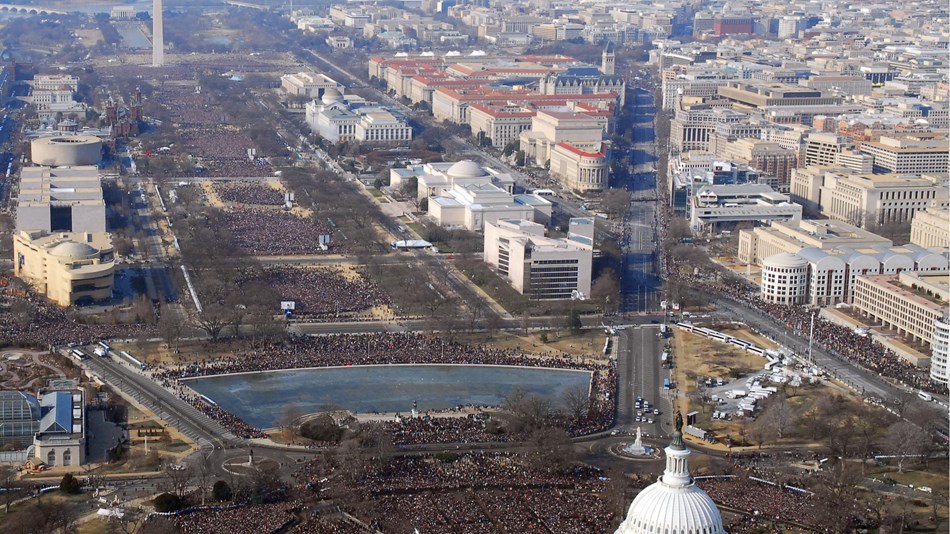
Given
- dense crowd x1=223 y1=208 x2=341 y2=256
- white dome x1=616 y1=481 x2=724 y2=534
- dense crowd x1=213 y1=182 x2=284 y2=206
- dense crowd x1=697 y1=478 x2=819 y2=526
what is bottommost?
dense crowd x1=697 y1=478 x2=819 y2=526

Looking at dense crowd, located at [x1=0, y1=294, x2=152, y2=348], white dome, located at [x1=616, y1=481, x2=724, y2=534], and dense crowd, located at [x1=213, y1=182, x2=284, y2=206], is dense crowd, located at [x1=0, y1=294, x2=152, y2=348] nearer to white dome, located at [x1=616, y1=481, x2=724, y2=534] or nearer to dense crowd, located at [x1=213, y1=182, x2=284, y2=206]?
dense crowd, located at [x1=213, y1=182, x2=284, y2=206]

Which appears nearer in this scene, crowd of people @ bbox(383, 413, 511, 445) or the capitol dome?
the capitol dome

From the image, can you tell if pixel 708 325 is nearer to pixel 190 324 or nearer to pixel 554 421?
pixel 554 421

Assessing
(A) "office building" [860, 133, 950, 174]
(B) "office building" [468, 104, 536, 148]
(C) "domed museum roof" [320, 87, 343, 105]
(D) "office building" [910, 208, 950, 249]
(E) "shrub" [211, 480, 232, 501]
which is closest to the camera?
(E) "shrub" [211, 480, 232, 501]

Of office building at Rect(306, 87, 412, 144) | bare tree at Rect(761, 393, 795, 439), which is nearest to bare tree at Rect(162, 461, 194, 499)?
bare tree at Rect(761, 393, 795, 439)

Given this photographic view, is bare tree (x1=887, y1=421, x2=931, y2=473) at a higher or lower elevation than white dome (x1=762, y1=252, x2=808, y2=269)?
lower

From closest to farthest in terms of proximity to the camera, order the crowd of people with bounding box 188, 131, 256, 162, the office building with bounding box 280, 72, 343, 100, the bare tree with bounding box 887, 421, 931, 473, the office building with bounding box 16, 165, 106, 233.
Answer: the bare tree with bounding box 887, 421, 931, 473 → the office building with bounding box 16, 165, 106, 233 → the crowd of people with bounding box 188, 131, 256, 162 → the office building with bounding box 280, 72, 343, 100

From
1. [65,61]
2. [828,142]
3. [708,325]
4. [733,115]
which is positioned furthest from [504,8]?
[708,325]

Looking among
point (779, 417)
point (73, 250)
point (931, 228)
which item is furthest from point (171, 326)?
point (931, 228)
